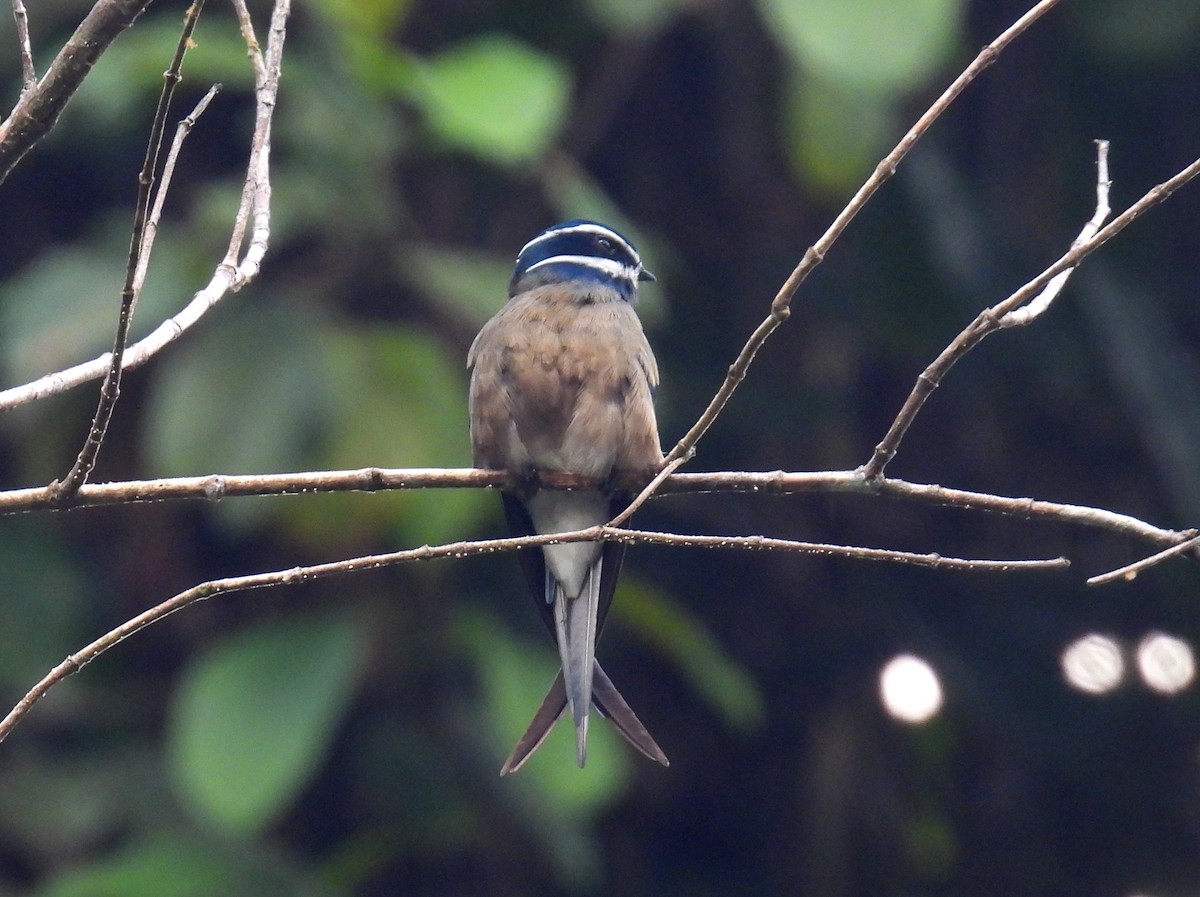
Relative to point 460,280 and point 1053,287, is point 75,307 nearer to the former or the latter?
point 460,280

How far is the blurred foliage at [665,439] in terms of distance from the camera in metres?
5.00

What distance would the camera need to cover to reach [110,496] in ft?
8.38

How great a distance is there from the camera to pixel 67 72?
7.54 ft

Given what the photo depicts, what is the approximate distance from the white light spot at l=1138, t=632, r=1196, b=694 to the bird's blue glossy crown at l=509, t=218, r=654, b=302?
1.77m

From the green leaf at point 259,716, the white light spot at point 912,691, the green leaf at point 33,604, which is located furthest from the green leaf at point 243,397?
the white light spot at point 912,691

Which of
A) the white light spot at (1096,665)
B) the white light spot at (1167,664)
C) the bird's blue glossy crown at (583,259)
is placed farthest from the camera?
the bird's blue glossy crown at (583,259)

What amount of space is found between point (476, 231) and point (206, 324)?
1.54m

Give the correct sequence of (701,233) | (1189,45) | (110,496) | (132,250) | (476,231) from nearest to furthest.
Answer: (132,250) → (110,496) → (1189,45) → (476,231) → (701,233)

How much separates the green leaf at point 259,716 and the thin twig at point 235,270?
7.37 feet

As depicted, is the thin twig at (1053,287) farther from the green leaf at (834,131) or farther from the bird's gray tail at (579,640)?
the green leaf at (834,131)

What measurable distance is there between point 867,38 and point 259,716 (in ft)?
9.14

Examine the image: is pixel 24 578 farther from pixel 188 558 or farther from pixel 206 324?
pixel 206 324

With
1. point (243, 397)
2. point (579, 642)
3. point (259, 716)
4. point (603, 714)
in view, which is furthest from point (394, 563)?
point (259, 716)

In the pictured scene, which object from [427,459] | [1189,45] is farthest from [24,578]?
[1189,45]
